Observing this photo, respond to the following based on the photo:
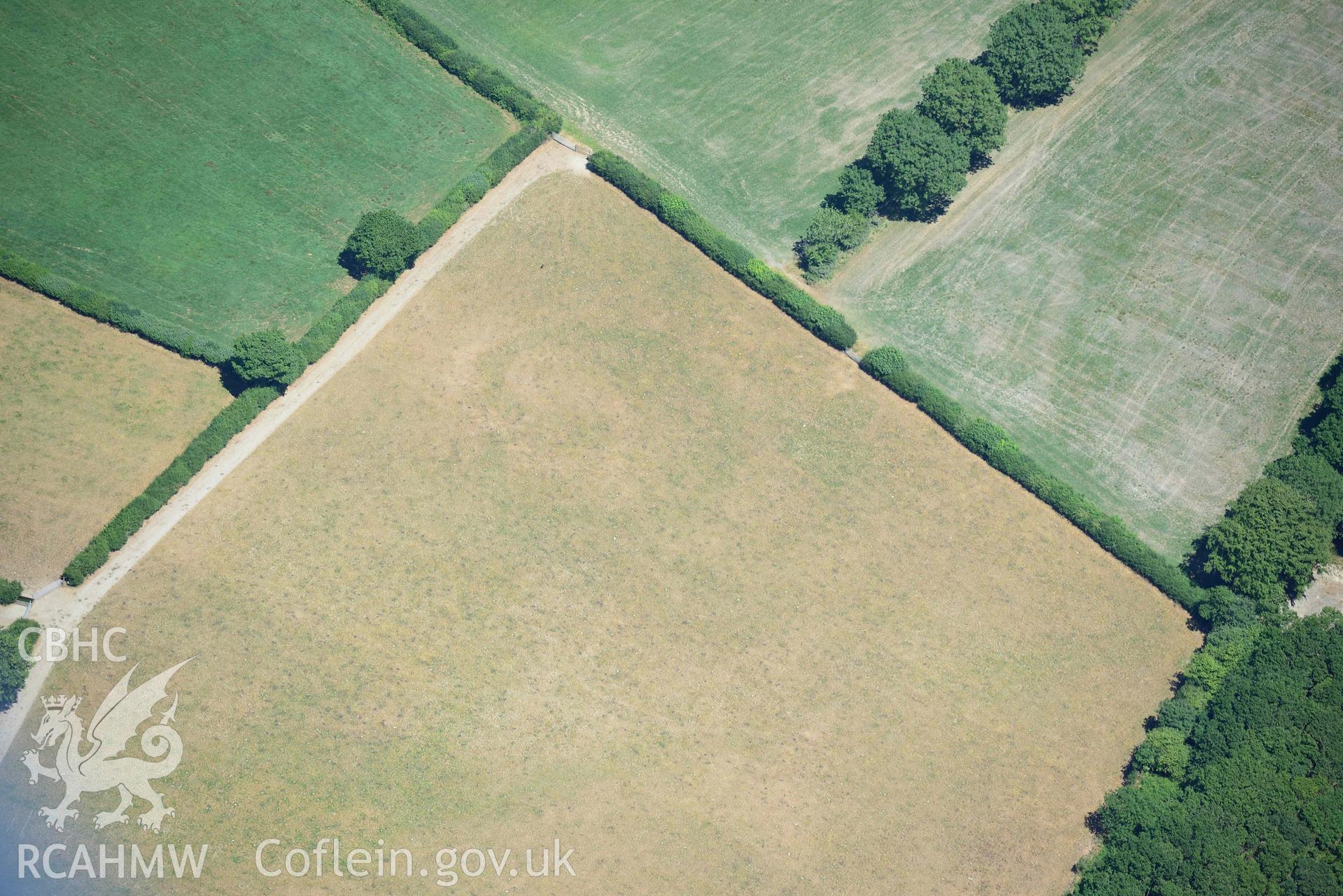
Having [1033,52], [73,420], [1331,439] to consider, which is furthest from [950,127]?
[73,420]

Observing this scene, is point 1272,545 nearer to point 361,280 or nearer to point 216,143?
point 361,280

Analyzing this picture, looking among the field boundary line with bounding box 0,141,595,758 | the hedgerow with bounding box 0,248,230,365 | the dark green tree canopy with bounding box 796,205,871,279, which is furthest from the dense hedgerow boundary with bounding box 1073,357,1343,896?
the hedgerow with bounding box 0,248,230,365

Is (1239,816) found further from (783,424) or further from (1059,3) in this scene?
(1059,3)

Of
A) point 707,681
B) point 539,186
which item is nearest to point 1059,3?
point 539,186

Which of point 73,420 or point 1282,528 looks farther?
point 73,420

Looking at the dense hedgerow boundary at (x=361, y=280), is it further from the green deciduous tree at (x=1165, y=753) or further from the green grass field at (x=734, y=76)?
the green deciduous tree at (x=1165, y=753)

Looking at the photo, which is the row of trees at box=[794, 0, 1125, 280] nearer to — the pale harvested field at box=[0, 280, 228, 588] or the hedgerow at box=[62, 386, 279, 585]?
the hedgerow at box=[62, 386, 279, 585]
